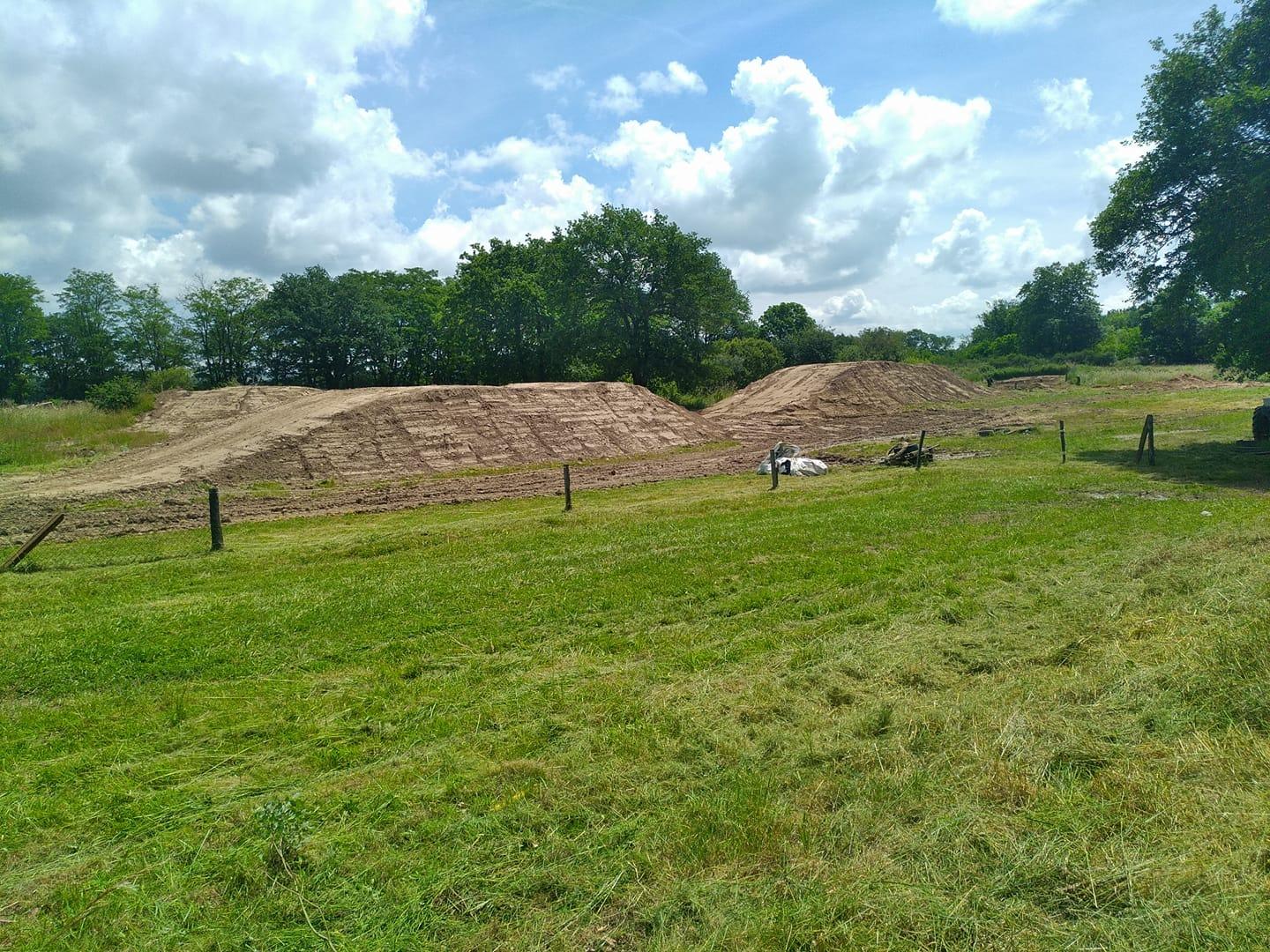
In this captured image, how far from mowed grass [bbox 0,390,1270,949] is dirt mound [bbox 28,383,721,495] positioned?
12.1 meters

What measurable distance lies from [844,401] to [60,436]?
40.9 metres

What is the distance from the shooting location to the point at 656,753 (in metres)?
4.98

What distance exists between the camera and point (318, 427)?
79.5ft

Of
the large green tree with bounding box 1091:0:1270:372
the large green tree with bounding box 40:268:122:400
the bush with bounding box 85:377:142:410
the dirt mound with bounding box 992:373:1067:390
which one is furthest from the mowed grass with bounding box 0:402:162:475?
the dirt mound with bounding box 992:373:1067:390

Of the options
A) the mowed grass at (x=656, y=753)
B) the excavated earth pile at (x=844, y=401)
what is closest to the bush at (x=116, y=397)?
the excavated earth pile at (x=844, y=401)

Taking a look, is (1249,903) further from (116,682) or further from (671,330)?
(671,330)

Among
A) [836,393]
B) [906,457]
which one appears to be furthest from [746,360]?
[906,457]

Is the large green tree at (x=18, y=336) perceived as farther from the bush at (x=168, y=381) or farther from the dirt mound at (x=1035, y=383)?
the dirt mound at (x=1035, y=383)

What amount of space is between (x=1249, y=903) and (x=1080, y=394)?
5163 centimetres

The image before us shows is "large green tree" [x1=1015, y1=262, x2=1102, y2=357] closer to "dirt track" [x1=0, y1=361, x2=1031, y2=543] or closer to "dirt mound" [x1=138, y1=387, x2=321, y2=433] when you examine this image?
"dirt track" [x1=0, y1=361, x2=1031, y2=543]

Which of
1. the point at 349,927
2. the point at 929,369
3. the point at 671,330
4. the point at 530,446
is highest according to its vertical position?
the point at 671,330

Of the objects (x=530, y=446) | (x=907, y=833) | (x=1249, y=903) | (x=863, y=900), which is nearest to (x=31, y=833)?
(x=863, y=900)

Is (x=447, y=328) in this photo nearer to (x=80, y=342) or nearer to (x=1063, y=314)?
(x=80, y=342)

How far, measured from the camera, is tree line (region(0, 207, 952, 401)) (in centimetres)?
4769
